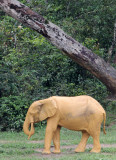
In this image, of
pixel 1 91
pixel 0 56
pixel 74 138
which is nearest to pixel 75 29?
pixel 0 56

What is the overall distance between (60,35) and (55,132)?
324 centimetres

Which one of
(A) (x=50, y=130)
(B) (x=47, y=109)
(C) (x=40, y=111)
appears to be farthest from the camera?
(C) (x=40, y=111)

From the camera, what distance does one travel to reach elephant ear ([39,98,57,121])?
748 centimetres

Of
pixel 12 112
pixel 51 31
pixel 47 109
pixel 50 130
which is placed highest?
pixel 51 31

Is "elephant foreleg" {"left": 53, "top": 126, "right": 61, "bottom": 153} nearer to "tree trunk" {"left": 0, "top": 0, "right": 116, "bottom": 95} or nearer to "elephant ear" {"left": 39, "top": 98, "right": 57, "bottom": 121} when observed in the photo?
"elephant ear" {"left": 39, "top": 98, "right": 57, "bottom": 121}

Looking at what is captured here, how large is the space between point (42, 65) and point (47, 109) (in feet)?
19.0

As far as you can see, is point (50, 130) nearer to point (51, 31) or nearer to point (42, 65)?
point (51, 31)

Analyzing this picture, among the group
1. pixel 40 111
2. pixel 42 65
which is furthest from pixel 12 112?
pixel 40 111

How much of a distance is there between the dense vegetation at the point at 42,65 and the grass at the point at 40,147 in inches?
36.6

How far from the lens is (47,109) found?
24.8 feet

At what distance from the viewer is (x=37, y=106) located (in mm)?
7688

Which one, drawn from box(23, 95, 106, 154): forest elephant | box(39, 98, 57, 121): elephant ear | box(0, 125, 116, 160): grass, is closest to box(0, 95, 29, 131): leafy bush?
box(0, 125, 116, 160): grass

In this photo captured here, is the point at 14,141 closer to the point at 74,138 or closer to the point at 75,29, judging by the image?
the point at 74,138

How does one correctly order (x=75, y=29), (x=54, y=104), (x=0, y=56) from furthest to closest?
(x=75, y=29) → (x=0, y=56) → (x=54, y=104)
